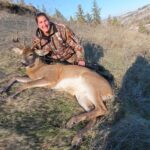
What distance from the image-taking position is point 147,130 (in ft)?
23.2

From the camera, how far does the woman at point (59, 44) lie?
358 inches

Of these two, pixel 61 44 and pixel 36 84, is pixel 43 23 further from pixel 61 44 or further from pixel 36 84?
pixel 36 84

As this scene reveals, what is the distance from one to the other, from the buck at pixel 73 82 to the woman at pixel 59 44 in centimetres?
42

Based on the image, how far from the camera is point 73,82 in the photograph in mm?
8172

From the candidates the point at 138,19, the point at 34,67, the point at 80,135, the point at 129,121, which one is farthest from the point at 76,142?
the point at 138,19

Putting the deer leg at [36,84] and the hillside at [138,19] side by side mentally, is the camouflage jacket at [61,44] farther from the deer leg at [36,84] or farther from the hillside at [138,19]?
the hillside at [138,19]

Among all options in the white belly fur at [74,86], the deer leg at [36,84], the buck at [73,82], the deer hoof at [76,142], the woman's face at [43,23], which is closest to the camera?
the deer hoof at [76,142]

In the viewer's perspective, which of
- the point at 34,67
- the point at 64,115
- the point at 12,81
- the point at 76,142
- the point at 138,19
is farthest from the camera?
the point at 138,19

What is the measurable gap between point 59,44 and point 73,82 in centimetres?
152

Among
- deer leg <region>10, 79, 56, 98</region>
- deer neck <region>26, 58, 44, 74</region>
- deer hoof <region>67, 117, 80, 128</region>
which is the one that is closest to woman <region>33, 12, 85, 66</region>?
deer neck <region>26, 58, 44, 74</region>

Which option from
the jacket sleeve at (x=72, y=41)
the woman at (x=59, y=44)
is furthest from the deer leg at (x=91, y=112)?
the jacket sleeve at (x=72, y=41)

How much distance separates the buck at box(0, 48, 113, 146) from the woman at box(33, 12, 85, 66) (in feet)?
1.38

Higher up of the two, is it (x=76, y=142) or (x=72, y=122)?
(x=72, y=122)

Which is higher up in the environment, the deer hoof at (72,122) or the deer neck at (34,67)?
the deer neck at (34,67)
